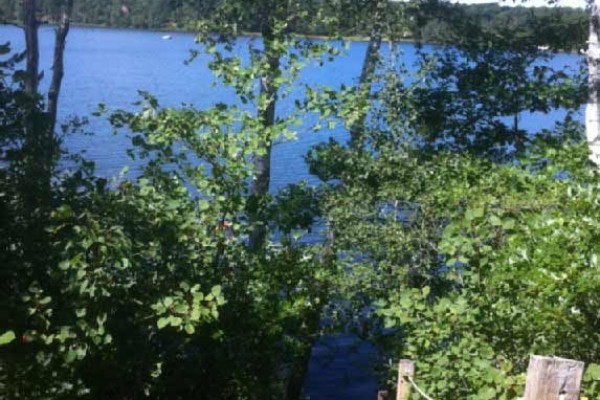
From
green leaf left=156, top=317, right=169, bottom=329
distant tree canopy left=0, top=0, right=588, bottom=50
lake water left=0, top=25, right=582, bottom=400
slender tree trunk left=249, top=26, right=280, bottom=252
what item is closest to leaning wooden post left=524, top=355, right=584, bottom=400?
green leaf left=156, top=317, right=169, bottom=329

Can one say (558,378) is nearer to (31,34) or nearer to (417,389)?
(417,389)

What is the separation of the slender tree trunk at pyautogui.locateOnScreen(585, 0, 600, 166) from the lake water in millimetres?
2503

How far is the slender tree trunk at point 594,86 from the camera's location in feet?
25.4

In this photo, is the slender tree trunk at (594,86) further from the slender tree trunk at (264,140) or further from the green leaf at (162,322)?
the green leaf at (162,322)

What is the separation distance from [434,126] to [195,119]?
3.82 metres

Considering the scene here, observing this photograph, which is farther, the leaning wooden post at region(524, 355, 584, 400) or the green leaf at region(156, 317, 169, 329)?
the green leaf at region(156, 317, 169, 329)

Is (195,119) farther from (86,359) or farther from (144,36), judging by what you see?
(144,36)

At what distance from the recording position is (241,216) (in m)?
6.82

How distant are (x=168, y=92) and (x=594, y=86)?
26.2 meters

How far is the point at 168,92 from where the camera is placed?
107ft

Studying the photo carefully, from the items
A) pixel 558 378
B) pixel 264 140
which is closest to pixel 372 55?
pixel 264 140

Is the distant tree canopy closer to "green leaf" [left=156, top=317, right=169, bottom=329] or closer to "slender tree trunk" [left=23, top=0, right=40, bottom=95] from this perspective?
"slender tree trunk" [left=23, top=0, right=40, bottom=95]

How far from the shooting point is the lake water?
1328 cm

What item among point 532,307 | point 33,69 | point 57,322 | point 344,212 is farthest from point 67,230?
point 33,69
